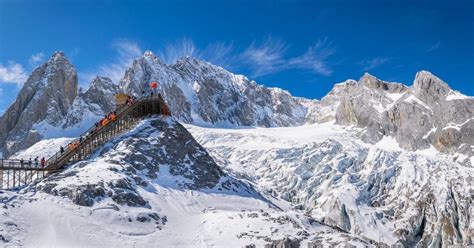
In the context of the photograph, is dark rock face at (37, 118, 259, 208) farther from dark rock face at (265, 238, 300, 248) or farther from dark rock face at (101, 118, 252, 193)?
dark rock face at (265, 238, 300, 248)

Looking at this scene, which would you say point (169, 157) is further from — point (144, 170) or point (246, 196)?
point (246, 196)

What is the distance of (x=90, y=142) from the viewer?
303ft

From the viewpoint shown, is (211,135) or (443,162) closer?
(443,162)

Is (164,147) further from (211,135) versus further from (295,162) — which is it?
(211,135)

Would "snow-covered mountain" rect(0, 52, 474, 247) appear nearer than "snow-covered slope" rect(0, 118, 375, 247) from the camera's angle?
No

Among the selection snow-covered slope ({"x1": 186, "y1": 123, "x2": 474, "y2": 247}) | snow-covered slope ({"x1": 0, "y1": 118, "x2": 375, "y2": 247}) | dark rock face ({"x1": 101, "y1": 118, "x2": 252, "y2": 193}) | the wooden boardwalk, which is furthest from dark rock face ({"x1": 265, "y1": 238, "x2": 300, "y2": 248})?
snow-covered slope ({"x1": 186, "y1": 123, "x2": 474, "y2": 247})

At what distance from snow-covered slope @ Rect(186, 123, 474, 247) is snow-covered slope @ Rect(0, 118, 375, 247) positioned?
5825cm

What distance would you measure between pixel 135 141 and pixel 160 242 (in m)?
23.8

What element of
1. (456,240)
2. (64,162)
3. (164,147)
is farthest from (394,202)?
(64,162)

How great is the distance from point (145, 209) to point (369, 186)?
9718 centimetres

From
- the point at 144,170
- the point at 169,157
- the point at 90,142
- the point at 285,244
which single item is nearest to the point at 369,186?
the point at 169,157

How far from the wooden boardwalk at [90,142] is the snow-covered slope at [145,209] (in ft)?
10.6

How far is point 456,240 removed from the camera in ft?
477

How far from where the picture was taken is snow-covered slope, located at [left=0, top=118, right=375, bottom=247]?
6719 centimetres
